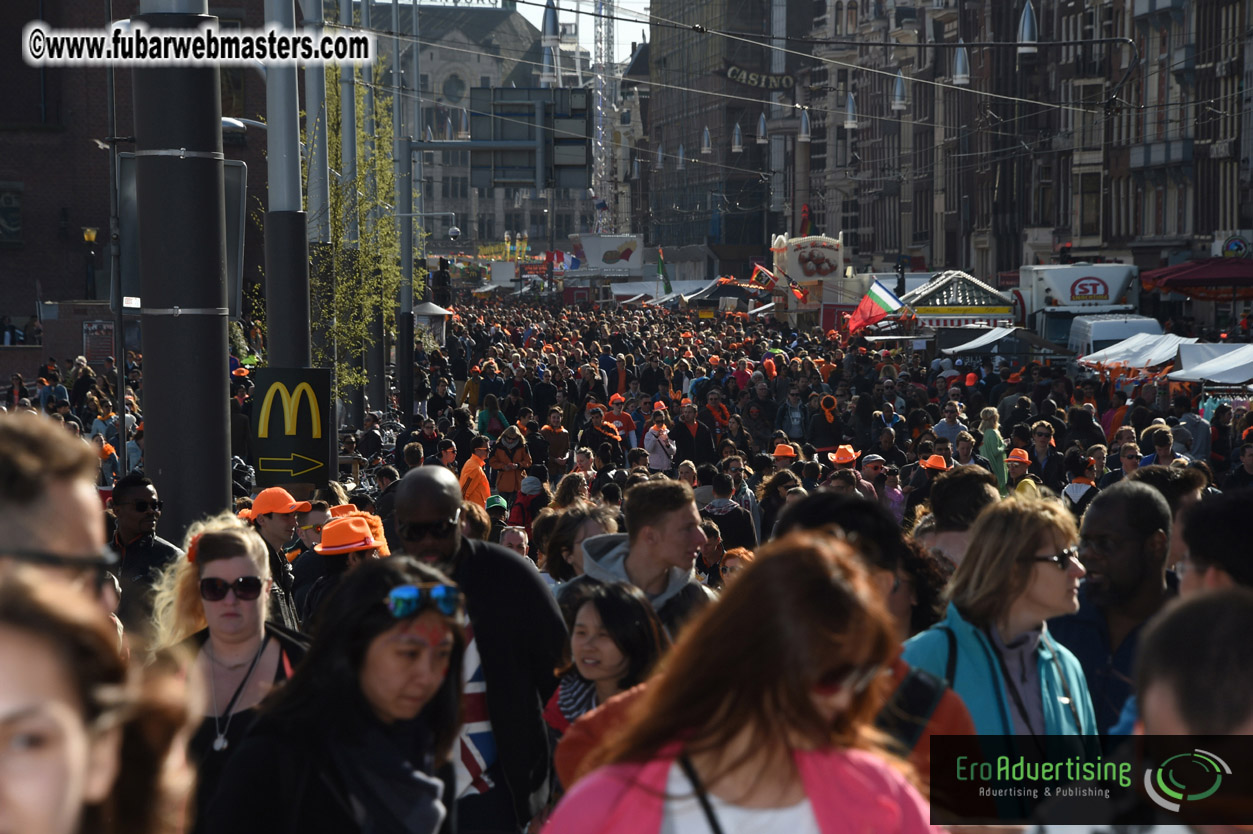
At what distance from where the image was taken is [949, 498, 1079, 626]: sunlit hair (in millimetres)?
3912

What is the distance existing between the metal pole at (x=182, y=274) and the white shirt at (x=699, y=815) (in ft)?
Result: 16.4

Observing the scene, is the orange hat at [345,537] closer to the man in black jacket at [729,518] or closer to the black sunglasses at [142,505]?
the black sunglasses at [142,505]

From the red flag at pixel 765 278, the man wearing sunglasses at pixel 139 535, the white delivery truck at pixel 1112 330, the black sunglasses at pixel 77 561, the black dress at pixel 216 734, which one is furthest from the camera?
the red flag at pixel 765 278

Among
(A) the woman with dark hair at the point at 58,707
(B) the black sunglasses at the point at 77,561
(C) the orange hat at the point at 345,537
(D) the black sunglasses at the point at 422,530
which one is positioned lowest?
(C) the orange hat at the point at 345,537

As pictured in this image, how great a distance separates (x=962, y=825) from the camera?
10.6ft

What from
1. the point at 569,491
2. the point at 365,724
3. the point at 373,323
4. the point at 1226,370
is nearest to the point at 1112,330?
the point at 1226,370

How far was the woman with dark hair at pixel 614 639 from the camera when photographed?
460cm

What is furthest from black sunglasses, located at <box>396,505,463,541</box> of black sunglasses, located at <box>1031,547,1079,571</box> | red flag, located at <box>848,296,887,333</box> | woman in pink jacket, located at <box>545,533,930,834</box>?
red flag, located at <box>848,296,887,333</box>

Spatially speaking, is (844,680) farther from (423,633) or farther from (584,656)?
(584,656)

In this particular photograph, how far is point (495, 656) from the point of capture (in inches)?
185

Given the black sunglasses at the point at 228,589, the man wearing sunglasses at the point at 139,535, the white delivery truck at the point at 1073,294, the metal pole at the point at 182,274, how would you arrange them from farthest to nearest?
the white delivery truck at the point at 1073,294, the metal pole at the point at 182,274, the man wearing sunglasses at the point at 139,535, the black sunglasses at the point at 228,589

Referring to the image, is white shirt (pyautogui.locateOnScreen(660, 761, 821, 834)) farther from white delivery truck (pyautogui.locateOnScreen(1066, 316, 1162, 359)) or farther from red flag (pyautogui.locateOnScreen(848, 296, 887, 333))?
red flag (pyautogui.locateOnScreen(848, 296, 887, 333))

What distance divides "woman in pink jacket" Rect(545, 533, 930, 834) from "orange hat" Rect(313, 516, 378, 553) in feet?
13.1

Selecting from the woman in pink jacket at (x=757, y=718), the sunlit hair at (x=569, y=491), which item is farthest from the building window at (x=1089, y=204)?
the woman in pink jacket at (x=757, y=718)
